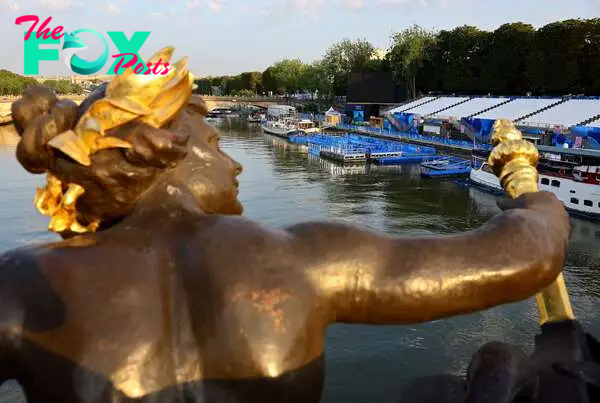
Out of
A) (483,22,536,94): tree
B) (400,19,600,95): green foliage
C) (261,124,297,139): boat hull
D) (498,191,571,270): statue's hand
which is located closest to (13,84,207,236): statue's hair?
(498,191,571,270): statue's hand

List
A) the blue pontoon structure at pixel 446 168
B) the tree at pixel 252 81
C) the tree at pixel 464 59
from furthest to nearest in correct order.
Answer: the tree at pixel 252 81, the tree at pixel 464 59, the blue pontoon structure at pixel 446 168

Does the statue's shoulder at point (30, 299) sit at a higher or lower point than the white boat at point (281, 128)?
higher

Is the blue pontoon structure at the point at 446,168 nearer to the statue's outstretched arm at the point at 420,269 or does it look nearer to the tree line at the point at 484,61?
the tree line at the point at 484,61

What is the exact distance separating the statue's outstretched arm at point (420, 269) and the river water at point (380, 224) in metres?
2.58

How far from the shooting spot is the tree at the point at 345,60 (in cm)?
6775

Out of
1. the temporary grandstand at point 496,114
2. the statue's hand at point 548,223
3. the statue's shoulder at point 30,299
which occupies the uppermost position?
the statue's hand at point 548,223

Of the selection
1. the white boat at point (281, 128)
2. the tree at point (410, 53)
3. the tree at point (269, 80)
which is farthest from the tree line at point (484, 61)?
the tree at point (269, 80)

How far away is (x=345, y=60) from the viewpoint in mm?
68875

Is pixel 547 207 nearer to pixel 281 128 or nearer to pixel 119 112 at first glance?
pixel 119 112

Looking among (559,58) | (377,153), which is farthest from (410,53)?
(377,153)

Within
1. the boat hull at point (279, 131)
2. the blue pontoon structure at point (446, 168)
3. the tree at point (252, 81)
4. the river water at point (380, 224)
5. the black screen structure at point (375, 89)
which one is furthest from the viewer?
the tree at point (252, 81)

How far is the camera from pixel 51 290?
1.40 metres

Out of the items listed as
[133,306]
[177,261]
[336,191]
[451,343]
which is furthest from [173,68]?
[336,191]

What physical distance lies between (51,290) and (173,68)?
64 cm
